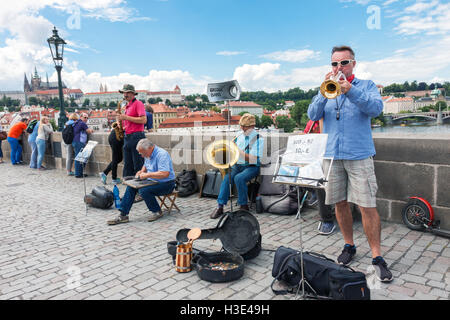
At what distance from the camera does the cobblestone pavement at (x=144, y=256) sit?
350cm

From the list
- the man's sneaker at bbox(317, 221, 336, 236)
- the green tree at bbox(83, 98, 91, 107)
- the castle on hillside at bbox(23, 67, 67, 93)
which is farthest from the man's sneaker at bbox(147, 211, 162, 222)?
the castle on hillside at bbox(23, 67, 67, 93)

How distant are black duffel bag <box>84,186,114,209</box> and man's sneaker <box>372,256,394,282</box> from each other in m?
4.72

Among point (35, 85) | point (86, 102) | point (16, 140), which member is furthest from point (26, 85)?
point (16, 140)

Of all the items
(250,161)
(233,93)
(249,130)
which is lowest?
(250,161)

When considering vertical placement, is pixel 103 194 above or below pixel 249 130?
below

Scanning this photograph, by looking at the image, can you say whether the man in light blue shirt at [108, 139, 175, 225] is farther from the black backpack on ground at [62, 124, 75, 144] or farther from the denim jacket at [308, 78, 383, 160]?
the black backpack on ground at [62, 124, 75, 144]

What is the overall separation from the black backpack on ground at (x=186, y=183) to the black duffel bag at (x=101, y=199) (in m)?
1.39

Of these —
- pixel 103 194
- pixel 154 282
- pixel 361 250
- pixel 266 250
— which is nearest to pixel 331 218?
pixel 361 250

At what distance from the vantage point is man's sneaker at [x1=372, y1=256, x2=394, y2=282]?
3.51 m
